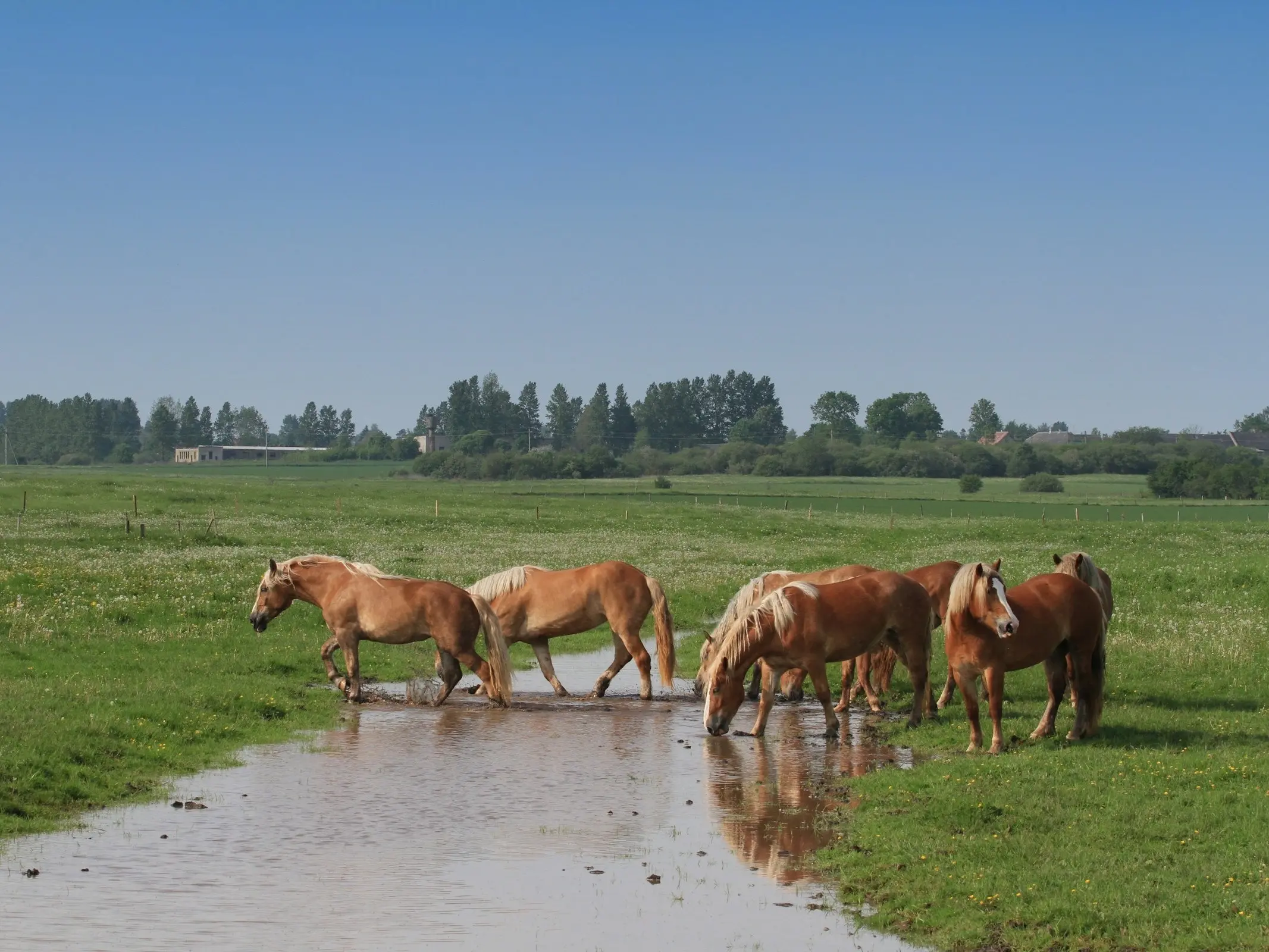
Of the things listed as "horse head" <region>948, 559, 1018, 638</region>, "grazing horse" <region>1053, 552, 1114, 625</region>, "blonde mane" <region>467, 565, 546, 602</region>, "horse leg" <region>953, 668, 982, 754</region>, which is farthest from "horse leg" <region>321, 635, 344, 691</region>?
"grazing horse" <region>1053, 552, 1114, 625</region>

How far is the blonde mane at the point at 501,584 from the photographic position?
20750 mm

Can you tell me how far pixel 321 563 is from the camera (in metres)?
20.4

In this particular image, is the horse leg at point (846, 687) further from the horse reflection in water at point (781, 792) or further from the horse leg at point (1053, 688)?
the horse leg at point (1053, 688)

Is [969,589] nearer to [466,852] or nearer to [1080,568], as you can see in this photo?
[1080,568]

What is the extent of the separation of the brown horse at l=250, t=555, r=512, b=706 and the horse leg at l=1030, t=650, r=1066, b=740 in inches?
271

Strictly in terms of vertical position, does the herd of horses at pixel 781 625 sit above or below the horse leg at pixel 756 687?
above

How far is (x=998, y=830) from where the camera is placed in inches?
444

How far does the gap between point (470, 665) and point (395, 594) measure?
1.49 m

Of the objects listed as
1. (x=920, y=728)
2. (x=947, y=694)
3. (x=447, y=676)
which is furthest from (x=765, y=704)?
(x=447, y=676)

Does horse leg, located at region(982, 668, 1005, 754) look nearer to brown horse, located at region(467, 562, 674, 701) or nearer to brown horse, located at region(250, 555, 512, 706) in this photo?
brown horse, located at region(467, 562, 674, 701)

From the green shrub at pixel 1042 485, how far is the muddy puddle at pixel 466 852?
135397 millimetres

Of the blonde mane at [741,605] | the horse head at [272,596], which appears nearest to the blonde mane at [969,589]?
the blonde mane at [741,605]

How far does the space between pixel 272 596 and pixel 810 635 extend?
897 cm

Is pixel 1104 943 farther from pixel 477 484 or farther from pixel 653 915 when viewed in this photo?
pixel 477 484
